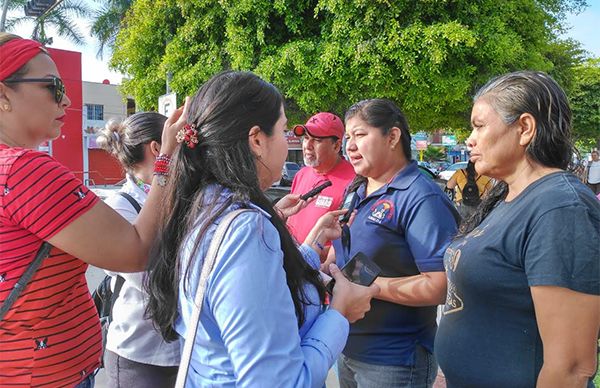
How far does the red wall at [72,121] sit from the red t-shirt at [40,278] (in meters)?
19.8

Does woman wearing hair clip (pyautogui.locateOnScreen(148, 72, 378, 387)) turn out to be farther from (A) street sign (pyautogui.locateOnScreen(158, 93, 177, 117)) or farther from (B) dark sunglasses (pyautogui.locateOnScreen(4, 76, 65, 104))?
(A) street sign (pyautogui.locateOnScreen(158, 93, 177, 117))

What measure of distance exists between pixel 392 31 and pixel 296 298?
6.92 meters

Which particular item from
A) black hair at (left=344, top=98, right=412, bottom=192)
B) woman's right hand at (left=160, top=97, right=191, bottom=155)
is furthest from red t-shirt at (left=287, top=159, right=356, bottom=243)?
woman's right hand at (left=160, top=97, right=191, bottom=155)

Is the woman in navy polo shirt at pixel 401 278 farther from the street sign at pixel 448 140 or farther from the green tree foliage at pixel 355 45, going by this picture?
the street sign at pixel 448 140

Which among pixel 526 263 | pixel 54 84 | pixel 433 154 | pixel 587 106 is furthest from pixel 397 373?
pixel 433 154

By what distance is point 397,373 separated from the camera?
7.02 ft

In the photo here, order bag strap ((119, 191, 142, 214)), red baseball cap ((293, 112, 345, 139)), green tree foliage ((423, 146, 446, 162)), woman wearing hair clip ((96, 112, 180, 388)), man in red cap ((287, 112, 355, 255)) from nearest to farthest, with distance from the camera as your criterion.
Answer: woman wearing hair clip ((96, 112, 180, 388)), bag strap ((119, 191, 142, 214)), man in red cap ((287, 112, 355, 255)), red baseball cap ((293, 112, 345, 139)), green tree foliage ((423, 146, 446, 162))

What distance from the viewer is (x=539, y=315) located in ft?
4.50

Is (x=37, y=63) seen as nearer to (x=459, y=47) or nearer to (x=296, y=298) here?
(x=296, y=298)

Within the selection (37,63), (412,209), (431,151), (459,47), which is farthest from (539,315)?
(431,151)

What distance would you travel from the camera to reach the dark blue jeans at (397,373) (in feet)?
7.01

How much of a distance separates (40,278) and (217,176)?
0.64 m

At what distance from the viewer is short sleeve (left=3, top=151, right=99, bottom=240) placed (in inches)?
51.9

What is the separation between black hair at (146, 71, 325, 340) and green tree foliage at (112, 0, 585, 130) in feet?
21.2
